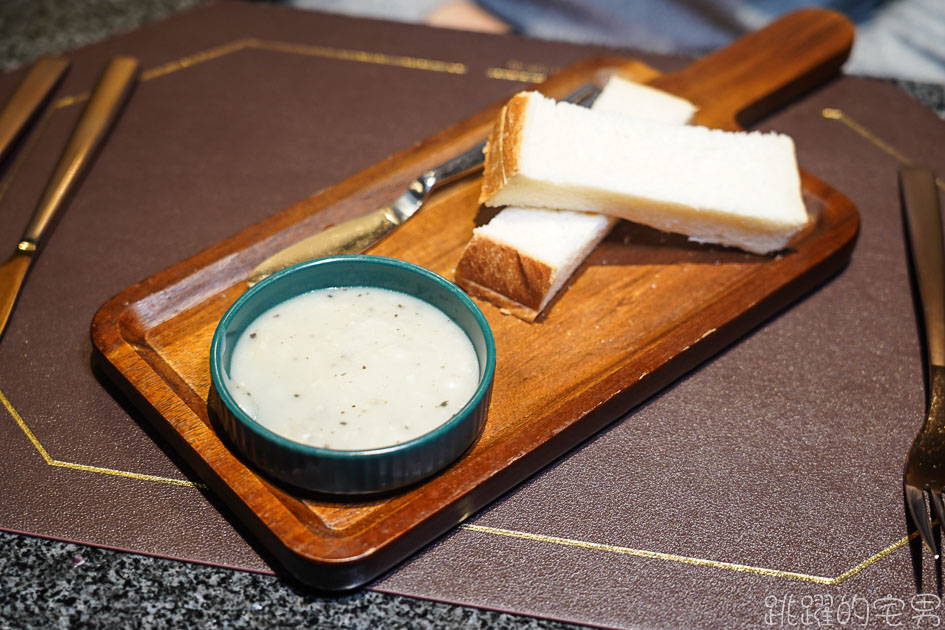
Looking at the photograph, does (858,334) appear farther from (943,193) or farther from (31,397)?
(31,397)

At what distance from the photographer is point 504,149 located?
156 cm

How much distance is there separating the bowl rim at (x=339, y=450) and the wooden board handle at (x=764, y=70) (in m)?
0.87

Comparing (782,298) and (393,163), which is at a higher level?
(393,163)

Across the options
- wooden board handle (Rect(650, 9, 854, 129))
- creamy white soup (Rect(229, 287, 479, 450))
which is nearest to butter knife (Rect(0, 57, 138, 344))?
creamy white soup (Rect(229, 287, 479, 450))

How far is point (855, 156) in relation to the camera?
6.38ft

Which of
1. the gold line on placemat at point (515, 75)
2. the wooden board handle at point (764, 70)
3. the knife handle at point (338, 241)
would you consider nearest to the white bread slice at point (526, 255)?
the knife handle at point (338, 241)

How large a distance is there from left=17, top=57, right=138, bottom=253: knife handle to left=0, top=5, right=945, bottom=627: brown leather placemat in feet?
0.12

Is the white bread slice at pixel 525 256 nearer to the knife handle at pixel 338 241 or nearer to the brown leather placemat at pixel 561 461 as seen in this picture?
the knife handle at pixel 338 241

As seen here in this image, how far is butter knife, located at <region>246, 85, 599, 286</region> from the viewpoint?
1.46 meters

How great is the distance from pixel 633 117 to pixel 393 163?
1.54ft

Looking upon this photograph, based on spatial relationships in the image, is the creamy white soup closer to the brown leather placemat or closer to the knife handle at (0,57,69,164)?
the brown leather placemat

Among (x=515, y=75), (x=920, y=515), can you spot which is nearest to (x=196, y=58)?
(x=515, y=75)

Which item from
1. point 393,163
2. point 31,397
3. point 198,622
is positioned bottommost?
point 198,622

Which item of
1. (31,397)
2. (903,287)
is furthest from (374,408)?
(903,287)
